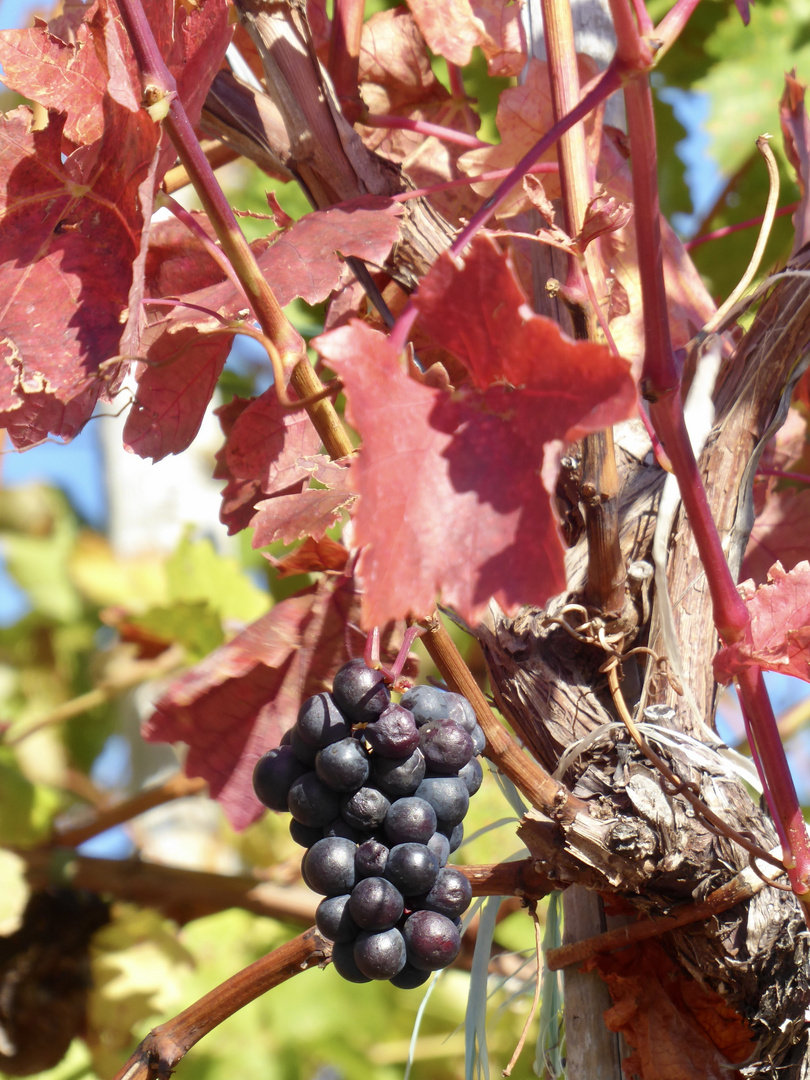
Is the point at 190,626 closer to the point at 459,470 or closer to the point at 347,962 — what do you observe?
the point at 347,962

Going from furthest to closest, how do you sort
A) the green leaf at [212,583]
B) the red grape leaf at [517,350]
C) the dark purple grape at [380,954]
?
1. the green leaf at [212,583]
2. the dark purple grape at [380,954]
3. the red grape leaf at [517,350]

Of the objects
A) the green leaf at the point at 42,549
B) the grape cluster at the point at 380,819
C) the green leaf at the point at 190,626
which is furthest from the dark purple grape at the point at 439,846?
the green leaf at the point at 42,549

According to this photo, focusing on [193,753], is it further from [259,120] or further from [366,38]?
[366,38]

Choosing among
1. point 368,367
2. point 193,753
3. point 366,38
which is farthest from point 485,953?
point 366,38

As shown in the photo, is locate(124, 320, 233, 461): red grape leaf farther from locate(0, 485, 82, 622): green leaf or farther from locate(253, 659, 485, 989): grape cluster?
locate(0, 485, 82, 622): green leaf

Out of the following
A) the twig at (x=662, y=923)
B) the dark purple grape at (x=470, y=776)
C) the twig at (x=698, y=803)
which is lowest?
the twig at (x=662, y=923)

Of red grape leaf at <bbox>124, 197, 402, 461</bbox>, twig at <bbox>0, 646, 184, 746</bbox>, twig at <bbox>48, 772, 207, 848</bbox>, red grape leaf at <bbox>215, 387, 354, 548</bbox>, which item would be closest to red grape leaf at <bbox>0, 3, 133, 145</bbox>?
red grape leaf at <bbox>124, 197, 402, 461</bbox>

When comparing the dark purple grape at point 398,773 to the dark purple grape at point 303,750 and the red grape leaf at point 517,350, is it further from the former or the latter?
the red grape leaf at point 517,350
